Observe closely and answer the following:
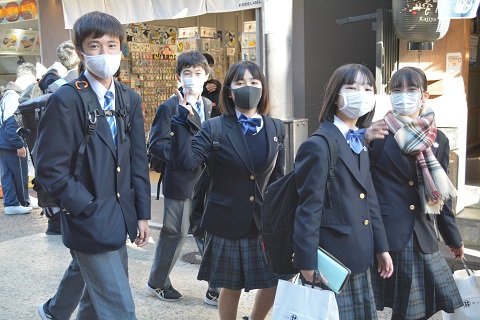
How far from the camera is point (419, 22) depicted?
5.46 meters

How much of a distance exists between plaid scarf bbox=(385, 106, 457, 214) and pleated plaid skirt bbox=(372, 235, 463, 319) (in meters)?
0.25

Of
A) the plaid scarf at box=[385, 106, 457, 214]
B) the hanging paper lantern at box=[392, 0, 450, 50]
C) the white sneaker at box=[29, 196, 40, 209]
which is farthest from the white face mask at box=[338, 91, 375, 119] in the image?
the white sneaker at box=[29, 196, 40, 209]

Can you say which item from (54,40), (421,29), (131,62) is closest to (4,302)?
(421,29)

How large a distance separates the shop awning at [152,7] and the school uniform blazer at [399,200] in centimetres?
357

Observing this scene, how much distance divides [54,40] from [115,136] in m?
7.81

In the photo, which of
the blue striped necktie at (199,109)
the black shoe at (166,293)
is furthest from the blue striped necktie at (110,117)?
the black shoe at (166,293)

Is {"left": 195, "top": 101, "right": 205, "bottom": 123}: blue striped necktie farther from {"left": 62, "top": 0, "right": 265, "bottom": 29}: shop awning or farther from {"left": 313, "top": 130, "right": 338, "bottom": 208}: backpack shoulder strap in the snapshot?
{"left": 62, "top": 0, "right": 265, "bottom": 29}: shop awning

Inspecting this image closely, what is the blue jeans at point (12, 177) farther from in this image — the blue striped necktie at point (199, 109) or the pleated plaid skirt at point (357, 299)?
Answer: the pleated plaid skirt at point (357, 299)

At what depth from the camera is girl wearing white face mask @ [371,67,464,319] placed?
10.5 feet

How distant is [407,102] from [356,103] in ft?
1.95

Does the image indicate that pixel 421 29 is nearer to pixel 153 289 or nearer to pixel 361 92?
pixel 361 92

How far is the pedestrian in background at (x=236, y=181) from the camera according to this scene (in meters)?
3.50

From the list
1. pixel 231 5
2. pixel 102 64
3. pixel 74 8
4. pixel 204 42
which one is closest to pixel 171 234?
pixel 102 64

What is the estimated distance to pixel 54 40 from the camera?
10.0m
